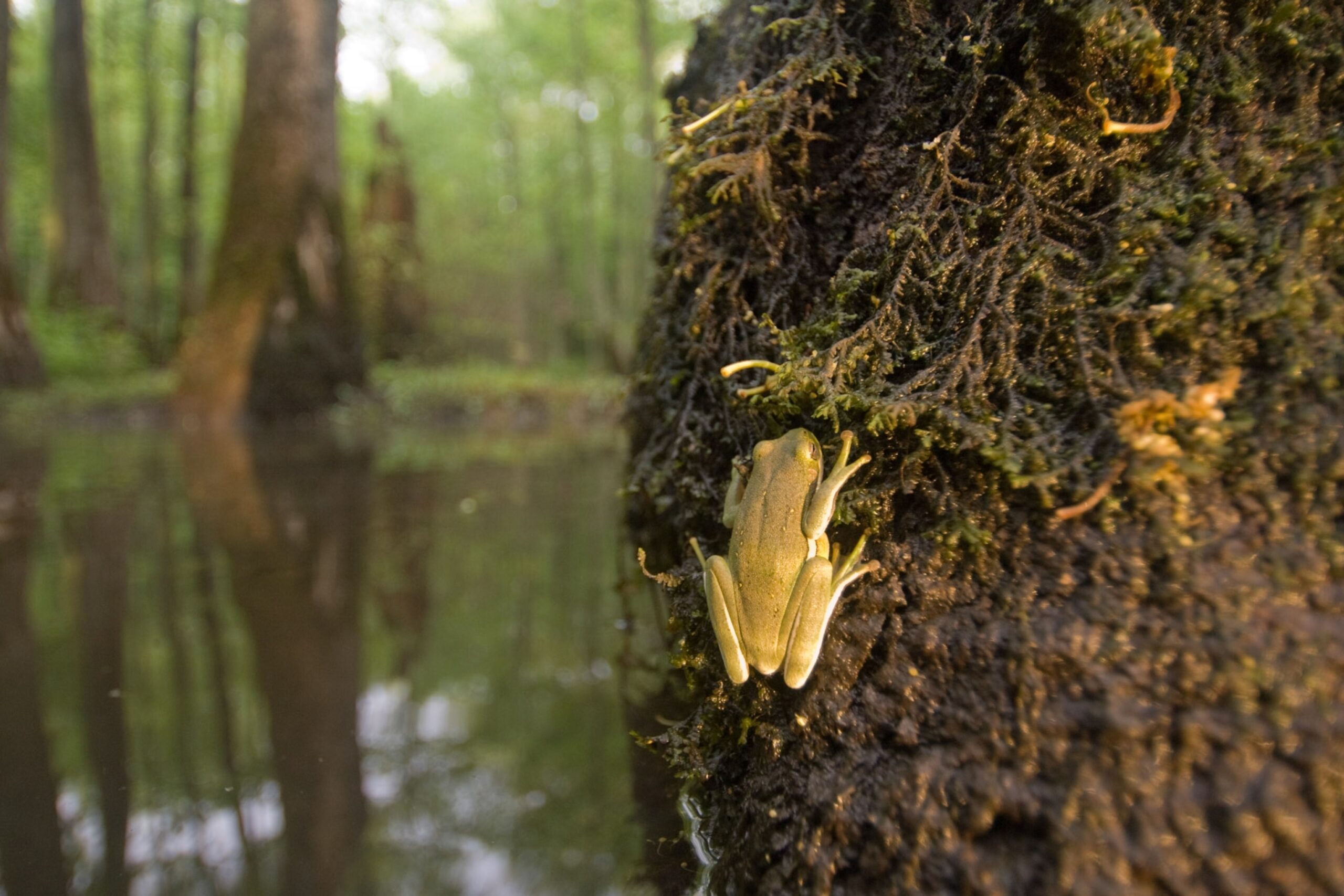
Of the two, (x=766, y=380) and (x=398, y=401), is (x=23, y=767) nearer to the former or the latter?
(x=766, y=380)

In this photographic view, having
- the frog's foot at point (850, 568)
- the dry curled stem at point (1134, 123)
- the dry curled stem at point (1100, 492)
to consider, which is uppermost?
the dry curled stem at point (1134, 123)

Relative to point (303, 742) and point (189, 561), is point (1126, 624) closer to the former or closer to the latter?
point (303, 742)

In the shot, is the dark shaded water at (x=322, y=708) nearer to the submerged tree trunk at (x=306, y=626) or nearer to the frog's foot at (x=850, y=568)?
the submerged tree trunk at (x=306, y=626)

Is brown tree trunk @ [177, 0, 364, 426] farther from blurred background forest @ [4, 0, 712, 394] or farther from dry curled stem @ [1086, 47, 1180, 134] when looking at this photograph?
dry curled stem @ [1086, 47, 1180, 134]

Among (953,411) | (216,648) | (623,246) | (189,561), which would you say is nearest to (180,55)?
(623,246)

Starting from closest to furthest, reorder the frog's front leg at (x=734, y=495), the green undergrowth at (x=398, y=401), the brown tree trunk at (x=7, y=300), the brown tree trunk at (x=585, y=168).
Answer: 1. the frog's front leg at (x=734, y=495)
2. the brown tree trunk at (x=7, y=300)
3. the green undergrowth at (x=398, y=401)
4. the brown tree trunk at (x=585, y=168)

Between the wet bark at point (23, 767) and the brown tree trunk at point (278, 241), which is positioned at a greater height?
the brown tree trunk at point (278, 241)

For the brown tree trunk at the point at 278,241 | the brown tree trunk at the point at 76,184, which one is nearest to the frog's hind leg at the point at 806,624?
the brown tree trunk at the point at 278,241

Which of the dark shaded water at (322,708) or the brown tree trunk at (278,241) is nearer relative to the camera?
the dark shaded water at (322,708)
